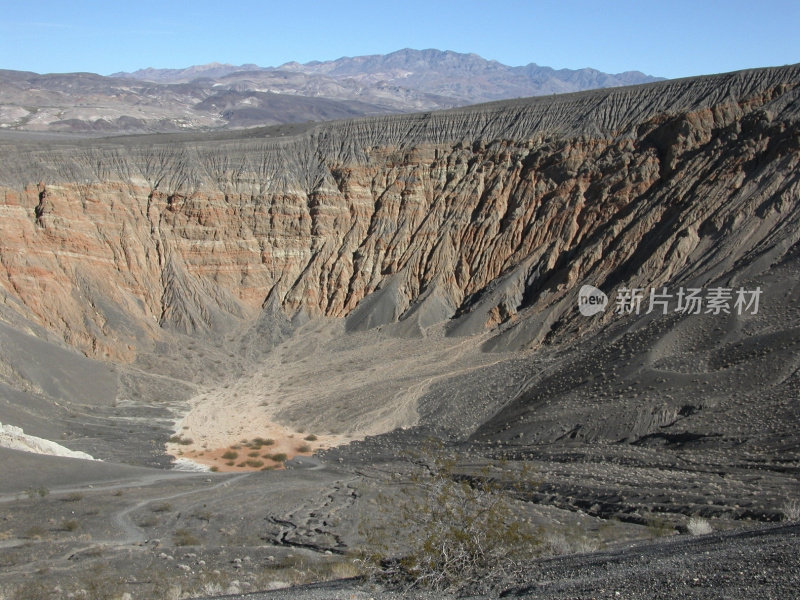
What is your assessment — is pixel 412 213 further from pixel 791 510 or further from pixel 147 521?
pixel 791 510

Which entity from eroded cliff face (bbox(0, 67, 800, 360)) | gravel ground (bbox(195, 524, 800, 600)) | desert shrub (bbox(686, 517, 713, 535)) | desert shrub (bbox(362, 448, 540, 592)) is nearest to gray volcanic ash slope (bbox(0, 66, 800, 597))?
eroded cliff face (bbox(0, 67, 800, 360))

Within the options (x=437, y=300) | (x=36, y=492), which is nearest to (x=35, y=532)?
(x=36, y=492)

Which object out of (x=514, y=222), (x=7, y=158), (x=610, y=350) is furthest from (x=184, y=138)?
(x=610, y=350)

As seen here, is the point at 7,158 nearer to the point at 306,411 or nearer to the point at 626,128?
the point at 306,411

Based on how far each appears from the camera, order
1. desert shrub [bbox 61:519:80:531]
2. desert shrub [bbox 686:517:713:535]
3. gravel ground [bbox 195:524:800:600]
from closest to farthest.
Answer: gravel ground [bbox 195:524:800:600], desert shrub [bbox 686:517:713:535], desert shrub [bbox 61:519:80:531]

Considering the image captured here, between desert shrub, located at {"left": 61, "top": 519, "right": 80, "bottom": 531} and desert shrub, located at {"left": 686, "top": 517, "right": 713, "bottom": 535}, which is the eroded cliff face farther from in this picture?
desert shrub, located at {"left": 61, "top": 519, "right": 80, "bottom": 531}

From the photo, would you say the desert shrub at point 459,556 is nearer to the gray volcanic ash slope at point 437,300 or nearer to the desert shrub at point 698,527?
the desert shrub at point 698,527

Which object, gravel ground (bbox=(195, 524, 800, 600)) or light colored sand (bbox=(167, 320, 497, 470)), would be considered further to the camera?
light colored sand (bbox=(167, 320, 497, 470))
